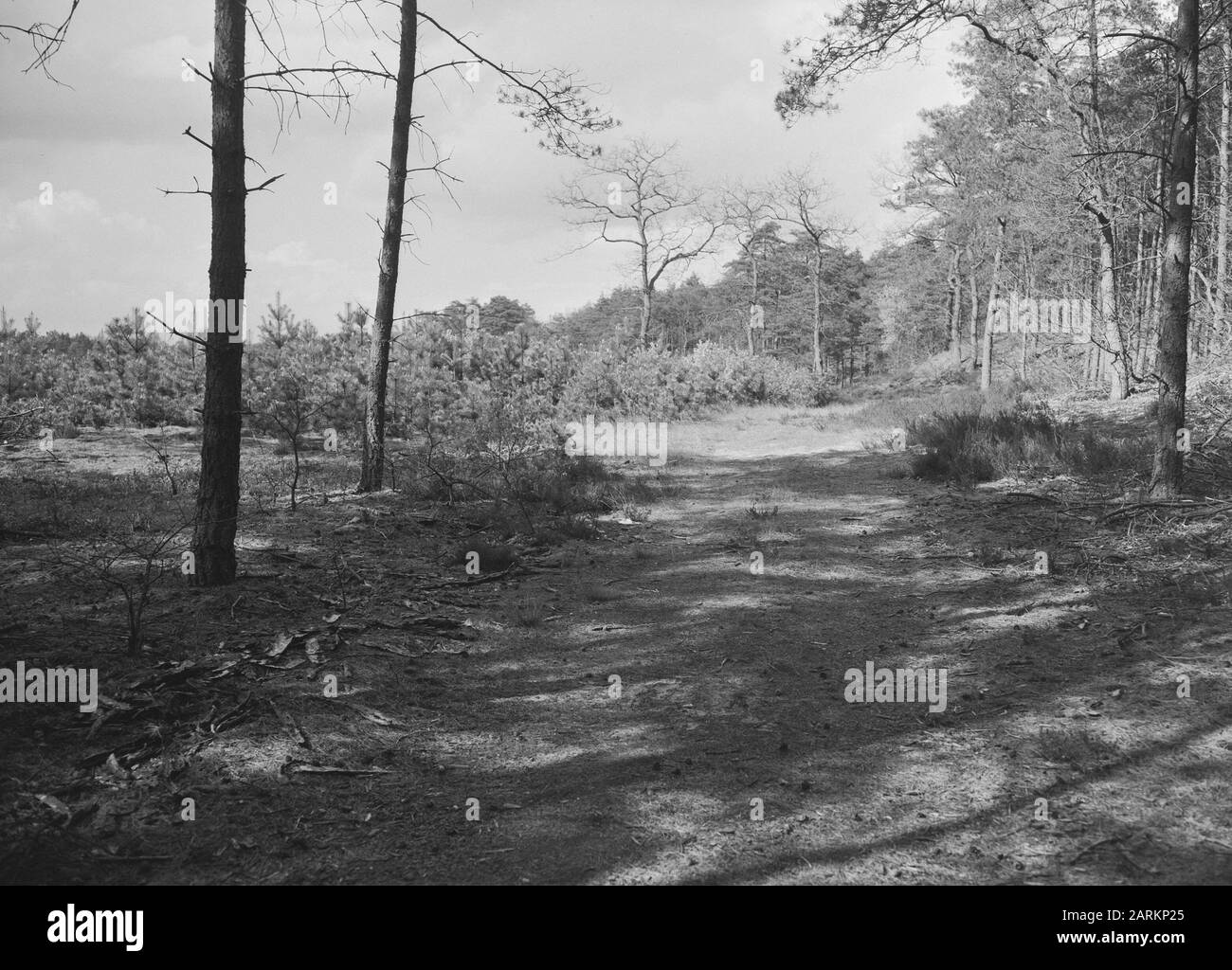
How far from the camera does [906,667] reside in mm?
5625

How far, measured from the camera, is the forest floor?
11.3ft

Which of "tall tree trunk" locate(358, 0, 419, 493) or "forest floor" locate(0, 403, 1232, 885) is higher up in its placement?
"tall tree trunk" locate(358, 0, 419, 493)

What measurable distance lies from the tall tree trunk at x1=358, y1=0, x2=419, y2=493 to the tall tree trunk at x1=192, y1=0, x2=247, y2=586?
4.05m

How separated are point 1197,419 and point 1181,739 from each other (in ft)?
30.9

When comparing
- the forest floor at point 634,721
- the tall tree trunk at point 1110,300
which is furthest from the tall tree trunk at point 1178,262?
the tall tree trunk at point 1110,300

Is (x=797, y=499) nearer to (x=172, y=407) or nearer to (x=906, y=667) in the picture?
(x=906, y=667)

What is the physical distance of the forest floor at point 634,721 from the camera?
3.43m

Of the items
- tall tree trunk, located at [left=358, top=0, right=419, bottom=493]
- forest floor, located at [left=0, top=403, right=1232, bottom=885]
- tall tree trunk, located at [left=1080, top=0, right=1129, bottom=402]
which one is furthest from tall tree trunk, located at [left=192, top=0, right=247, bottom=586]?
tall tree trunk, located at [left=1080, top=0, right=1129, bottom=402]

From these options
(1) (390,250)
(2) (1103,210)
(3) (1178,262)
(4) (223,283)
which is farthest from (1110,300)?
(4) (223,283)

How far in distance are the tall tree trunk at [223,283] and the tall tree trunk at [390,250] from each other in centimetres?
405

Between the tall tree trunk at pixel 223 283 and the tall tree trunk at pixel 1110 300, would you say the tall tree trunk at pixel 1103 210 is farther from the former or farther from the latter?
the tall tree trunk at pixel 223 283

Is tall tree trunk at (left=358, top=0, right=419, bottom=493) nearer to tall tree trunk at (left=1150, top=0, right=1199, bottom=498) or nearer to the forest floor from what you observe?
the forest floor

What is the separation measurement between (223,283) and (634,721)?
441 centimetres
